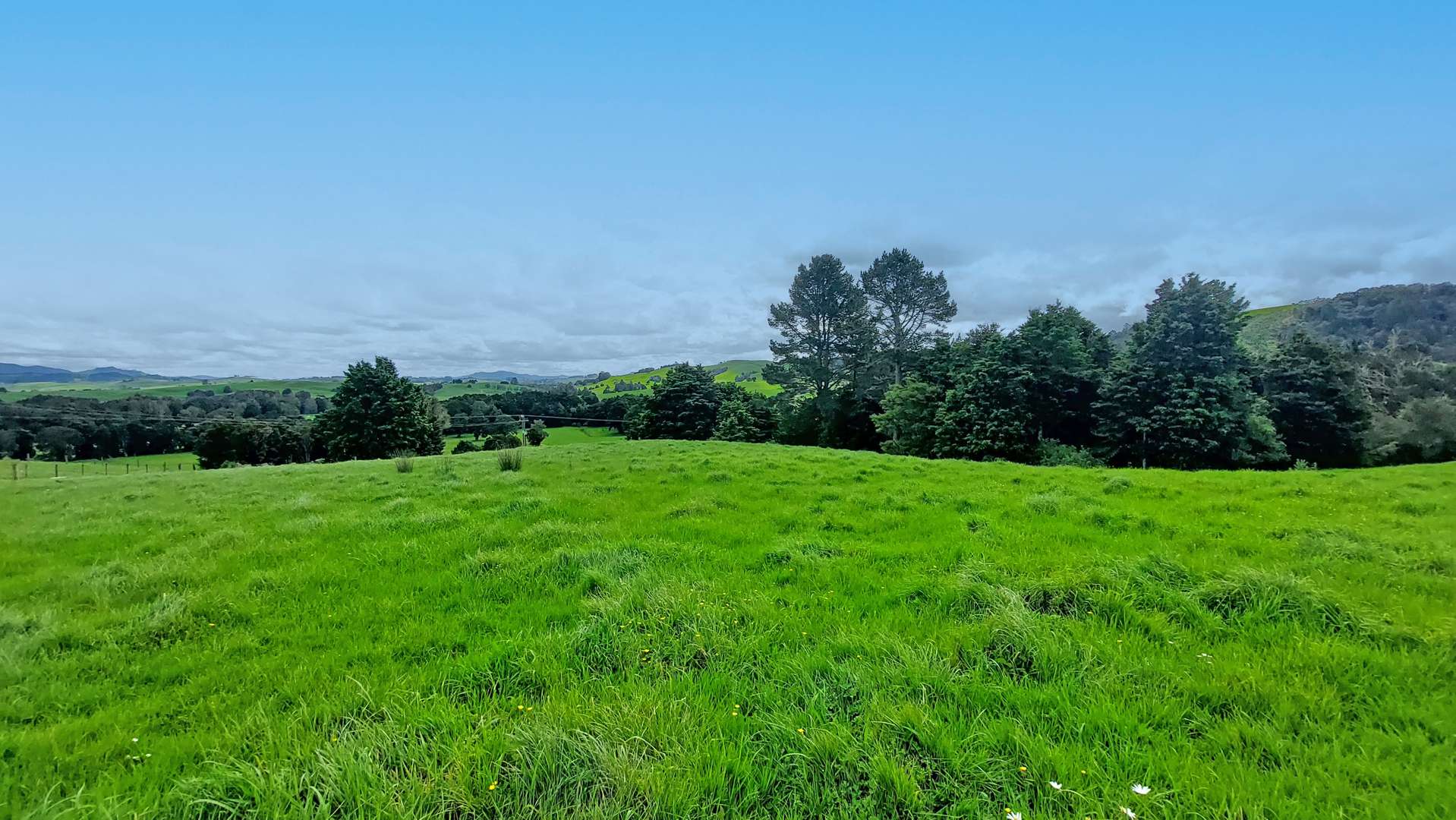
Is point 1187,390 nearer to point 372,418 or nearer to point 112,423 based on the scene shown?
point 372,418

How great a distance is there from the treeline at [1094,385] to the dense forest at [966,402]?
114 millimetres

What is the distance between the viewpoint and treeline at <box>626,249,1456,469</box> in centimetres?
2852

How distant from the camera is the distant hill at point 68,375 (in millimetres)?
131625

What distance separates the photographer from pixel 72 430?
55281 mm

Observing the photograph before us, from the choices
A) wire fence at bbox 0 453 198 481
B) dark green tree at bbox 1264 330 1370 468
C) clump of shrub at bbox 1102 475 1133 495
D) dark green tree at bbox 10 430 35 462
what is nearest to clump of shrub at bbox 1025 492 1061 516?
clump of shrub at bbox 1102 475 1133 495

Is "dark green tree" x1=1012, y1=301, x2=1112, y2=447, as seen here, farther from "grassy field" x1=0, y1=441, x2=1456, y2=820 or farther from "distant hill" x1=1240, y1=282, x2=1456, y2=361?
"distant hill" x1=1240, y1=282, x2=1456, y2=361

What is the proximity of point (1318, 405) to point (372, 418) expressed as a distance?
68.7 meters

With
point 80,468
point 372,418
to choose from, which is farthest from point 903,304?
point 80,468

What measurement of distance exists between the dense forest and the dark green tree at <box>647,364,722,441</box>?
17 cm

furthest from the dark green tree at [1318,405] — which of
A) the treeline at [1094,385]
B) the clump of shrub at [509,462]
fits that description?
the clump of shrub at [509,462]

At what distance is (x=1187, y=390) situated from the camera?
27.4 m

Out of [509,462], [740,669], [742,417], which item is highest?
[742,417]

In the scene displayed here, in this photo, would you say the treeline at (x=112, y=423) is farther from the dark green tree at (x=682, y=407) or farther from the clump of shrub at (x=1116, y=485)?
the clump of shrub at (x=1116, y=485)

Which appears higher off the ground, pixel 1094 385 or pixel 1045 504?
pixel 1094 385
